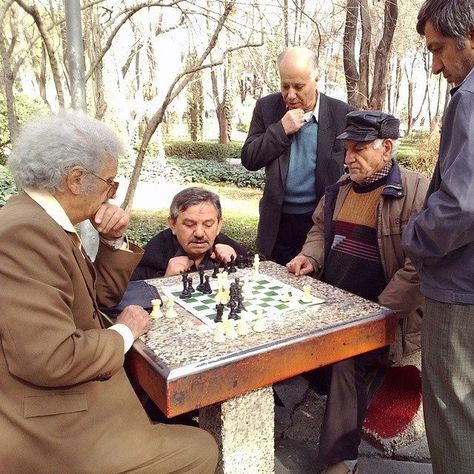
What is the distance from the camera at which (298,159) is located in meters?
3.53

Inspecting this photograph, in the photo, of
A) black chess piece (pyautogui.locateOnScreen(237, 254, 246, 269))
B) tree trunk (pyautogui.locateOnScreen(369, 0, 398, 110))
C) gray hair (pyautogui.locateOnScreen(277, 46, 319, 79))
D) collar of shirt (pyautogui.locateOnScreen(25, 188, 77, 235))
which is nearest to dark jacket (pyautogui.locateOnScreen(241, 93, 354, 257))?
gray hair (pyautogui.locateOnScreen(277, 46, 319, 79))

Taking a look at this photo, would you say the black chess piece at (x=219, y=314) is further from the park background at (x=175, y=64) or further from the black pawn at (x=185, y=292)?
the park background at (x=175, y=64)

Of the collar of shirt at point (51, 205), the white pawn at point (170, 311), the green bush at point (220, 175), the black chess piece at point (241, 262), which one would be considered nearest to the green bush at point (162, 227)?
the black chess piece at point (241, 262)

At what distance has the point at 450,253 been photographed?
196 cm

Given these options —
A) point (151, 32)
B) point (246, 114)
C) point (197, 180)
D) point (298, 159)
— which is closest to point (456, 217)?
point (298, 159)

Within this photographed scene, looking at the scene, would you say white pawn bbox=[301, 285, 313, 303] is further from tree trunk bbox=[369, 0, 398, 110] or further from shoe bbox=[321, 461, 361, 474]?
tree trunk bbox=[369, 0, 398, 110]

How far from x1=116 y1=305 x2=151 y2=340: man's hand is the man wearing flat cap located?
1059 millimetres

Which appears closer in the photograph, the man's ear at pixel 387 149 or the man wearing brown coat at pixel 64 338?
the man wearing brown coat at pixel 64 338

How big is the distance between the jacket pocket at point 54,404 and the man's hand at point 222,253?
61.0 inches

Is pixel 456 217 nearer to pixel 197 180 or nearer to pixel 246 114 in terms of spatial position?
pixel 197 180

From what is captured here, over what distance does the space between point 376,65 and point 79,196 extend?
666cm

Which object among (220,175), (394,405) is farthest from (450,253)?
(220,175)

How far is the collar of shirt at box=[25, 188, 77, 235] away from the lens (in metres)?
1.76

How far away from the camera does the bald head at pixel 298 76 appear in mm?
3221
